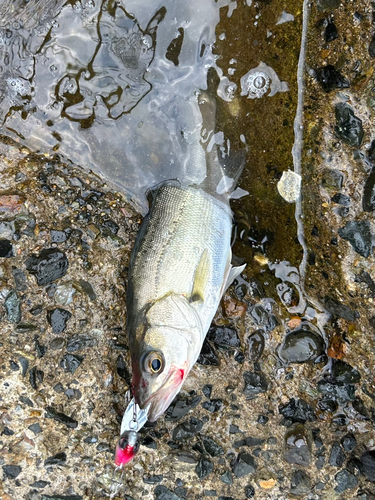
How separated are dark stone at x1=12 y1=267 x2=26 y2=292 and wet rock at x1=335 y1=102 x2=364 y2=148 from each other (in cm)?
291

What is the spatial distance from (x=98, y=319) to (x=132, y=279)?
0.50 metres

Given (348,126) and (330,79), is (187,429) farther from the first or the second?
(330,79)

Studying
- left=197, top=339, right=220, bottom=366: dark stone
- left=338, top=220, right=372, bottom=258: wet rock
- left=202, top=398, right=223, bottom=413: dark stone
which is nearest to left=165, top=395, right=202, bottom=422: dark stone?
left=202, top=398, right=223, bottom=413: dark stone

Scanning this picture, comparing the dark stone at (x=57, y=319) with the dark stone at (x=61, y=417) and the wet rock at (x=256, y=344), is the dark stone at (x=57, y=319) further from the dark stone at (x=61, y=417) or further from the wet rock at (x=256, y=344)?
the wet rock at (x=256, y=344)

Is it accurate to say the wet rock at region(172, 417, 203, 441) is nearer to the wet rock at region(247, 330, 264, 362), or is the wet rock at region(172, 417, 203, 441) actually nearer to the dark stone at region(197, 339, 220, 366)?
the dark stone at region(197, 339, 220, 366)

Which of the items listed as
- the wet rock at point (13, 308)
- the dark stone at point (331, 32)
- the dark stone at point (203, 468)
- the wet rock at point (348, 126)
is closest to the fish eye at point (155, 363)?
the dark stone at point (203, 468)

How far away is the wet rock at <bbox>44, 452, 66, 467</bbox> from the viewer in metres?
2.94

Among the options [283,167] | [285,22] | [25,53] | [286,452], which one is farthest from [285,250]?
[25,53]

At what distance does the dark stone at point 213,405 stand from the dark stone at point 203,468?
1.32ft

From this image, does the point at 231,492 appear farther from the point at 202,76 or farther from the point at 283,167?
the point at 202,76

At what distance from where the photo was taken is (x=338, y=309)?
3.13 metres

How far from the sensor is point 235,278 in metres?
3.42

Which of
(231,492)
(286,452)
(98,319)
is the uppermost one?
(98,319)

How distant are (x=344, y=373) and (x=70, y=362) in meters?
2.34
